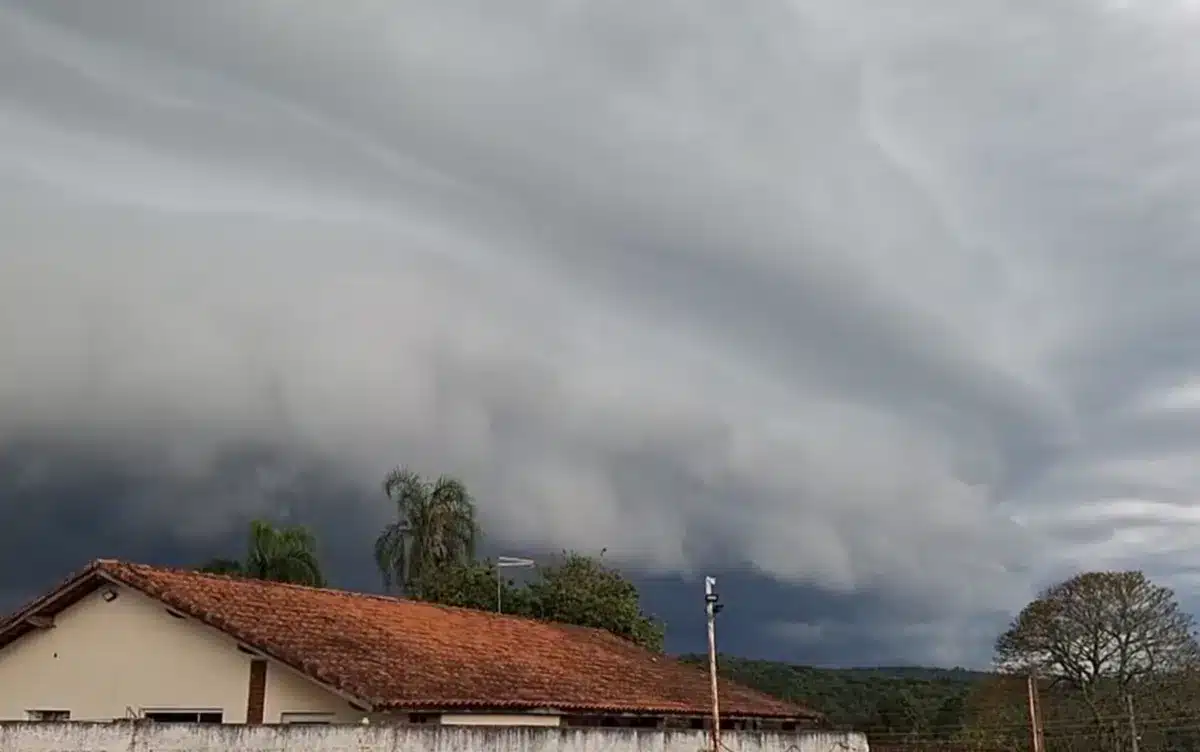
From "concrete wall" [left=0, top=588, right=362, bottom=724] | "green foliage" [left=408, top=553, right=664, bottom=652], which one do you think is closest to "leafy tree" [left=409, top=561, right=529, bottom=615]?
"green foliage" [left=408, top=553, right=664, bottom=652]

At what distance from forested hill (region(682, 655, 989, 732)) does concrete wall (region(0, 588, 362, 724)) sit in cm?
2511

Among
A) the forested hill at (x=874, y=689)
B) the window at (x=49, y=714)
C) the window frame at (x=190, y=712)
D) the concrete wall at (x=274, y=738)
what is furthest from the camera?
the forested hill at (x=874, y=689)

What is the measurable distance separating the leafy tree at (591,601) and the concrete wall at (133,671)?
19586 mm

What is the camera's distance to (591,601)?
1544 inches

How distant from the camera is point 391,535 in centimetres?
4762

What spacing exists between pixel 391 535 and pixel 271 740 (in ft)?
113

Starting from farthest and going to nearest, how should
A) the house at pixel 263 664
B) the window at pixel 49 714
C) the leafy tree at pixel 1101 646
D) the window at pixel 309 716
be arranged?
the leafy tree at pixel 1101 646, the window at pixel 49 714, the house at pixel 263 664, the window at pixel 309 716

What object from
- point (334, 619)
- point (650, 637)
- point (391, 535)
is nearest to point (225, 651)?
point (334, 619)

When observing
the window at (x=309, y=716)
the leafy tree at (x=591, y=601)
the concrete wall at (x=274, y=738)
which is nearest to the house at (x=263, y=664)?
the window at (x=309, y=716)

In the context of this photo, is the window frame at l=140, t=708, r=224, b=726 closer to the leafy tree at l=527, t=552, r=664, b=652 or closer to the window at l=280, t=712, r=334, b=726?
the window at l=280, t=712, r=334, b=726

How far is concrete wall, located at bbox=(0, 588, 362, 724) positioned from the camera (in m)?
19.1

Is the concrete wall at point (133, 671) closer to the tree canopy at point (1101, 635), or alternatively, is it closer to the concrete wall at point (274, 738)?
the concrete wall at point (274, 738)

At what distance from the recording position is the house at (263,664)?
18875 mm

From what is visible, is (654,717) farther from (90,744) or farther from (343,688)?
(90,744)
